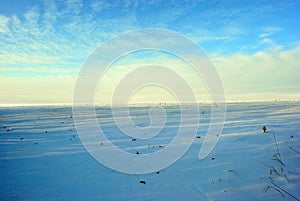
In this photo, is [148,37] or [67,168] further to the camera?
[148,37]

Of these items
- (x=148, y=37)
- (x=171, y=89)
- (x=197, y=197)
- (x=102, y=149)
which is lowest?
(x=197, y=197)

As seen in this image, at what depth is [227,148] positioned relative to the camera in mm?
5289

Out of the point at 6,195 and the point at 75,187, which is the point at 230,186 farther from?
the point at 6,195

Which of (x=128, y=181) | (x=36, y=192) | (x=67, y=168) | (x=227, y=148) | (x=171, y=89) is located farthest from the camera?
(x=171, y=89)

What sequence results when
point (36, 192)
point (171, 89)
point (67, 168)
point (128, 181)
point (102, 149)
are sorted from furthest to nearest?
point (171, 89) < point (102, 149) < point (67, 168) < point (128, 181) < point (36, 192)

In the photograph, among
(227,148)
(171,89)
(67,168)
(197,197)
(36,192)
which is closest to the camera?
(197,197)

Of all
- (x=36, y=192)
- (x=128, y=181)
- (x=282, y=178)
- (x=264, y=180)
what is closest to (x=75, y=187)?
(x=36, y=192)

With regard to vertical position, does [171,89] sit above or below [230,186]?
above

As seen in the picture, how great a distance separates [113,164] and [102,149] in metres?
1.28

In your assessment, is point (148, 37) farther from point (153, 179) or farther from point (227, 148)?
point (153, 179)

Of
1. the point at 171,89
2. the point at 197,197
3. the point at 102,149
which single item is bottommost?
the point at 197,197

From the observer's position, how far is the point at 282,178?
353 centimetres

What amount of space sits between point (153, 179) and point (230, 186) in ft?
3.85

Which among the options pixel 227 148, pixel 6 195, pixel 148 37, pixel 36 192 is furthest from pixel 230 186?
pixel 148 37
